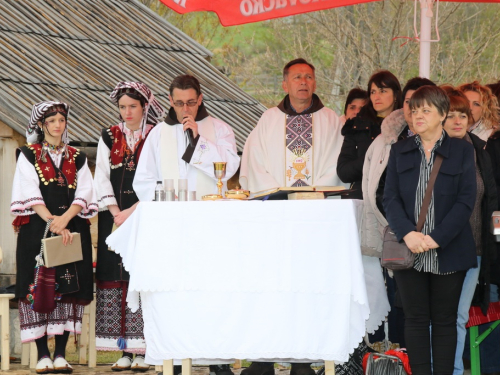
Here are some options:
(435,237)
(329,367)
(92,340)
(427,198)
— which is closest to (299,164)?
(427,198)

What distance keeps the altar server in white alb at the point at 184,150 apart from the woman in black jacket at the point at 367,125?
75 cm

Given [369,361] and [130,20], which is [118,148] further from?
[130,20]

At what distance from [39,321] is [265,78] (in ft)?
47.7

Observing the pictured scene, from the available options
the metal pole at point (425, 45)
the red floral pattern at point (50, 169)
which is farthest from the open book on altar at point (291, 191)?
the red floral pattern at point (50, 169)

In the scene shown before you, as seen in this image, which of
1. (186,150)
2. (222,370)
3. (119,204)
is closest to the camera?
(222,370)

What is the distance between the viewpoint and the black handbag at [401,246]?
5.11 m

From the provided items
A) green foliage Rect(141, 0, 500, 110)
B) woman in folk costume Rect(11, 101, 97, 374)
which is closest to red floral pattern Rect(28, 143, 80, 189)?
woman in folk costume Rect(11, 101, 97, 374)

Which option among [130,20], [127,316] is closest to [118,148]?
[127,316]

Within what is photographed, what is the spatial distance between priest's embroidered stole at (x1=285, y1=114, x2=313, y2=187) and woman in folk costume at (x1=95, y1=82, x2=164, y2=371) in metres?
1.04

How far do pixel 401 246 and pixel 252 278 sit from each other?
811 millimetres

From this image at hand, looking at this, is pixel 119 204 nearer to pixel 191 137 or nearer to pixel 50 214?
pixel 50 214

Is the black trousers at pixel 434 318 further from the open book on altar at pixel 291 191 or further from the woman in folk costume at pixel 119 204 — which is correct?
the woman in folk costume at pixel 119 204

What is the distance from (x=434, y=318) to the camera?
A: 5.21m

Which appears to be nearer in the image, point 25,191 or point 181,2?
point 181,2
